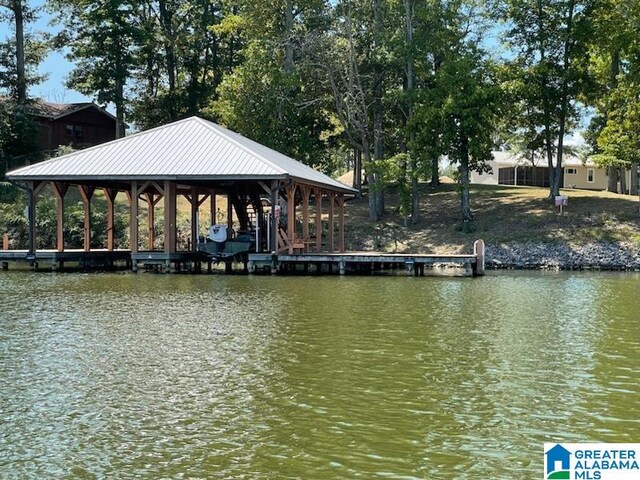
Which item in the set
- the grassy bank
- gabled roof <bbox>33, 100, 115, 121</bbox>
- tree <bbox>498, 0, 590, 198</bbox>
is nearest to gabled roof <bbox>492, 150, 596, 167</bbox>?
the grassy bank

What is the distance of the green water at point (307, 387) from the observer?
6742 millimetres

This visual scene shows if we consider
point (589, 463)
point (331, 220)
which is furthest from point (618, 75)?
point (589, 463)

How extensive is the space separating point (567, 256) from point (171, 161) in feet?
55.2

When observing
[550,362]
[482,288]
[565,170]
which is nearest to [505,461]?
[550,362]

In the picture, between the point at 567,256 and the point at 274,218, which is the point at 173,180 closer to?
the point at 274,218

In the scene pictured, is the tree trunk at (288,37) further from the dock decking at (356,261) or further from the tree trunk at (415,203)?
the dock decking at (356,261)

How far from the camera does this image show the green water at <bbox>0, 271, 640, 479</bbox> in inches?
265

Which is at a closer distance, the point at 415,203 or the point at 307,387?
the point at 307,387

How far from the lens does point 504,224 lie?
3525cm

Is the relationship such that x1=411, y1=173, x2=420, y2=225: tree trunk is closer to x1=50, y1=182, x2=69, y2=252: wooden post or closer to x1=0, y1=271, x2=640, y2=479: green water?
x1=50, y1=182, x2=69, y2=252: wooden post

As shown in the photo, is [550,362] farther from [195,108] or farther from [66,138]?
[66,138]

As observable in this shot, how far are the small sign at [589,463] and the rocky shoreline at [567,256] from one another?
80.8 ft

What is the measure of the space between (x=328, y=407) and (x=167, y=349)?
158 inches

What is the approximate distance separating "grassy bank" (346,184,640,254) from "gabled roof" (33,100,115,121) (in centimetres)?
2033
